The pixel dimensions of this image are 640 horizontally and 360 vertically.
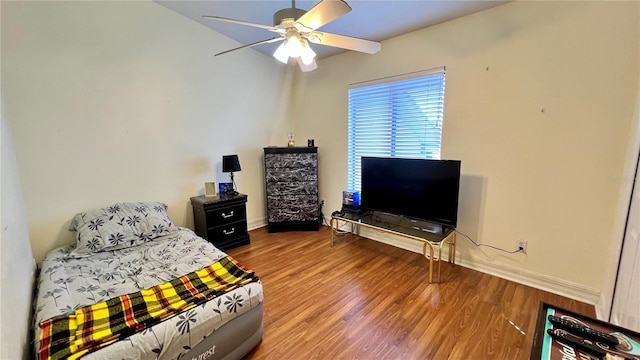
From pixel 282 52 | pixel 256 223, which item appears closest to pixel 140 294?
pixel 282 52

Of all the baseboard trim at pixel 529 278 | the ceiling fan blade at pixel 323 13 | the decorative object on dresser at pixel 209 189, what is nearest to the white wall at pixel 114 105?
the decorative object on dresser at pixel 209 189

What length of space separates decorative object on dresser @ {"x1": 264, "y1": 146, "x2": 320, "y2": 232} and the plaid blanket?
1926 mm

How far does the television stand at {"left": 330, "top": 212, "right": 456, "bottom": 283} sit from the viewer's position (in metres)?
2.45

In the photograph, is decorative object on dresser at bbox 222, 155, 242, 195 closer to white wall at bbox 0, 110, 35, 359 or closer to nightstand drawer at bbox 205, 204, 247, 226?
nightstand drawer at bbox 205, 204, 247, 226

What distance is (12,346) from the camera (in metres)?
1.03

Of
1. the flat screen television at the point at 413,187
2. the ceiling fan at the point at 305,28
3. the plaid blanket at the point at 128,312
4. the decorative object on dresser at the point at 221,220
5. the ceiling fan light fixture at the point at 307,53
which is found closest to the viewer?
the plaid blanket at the point at 128,312

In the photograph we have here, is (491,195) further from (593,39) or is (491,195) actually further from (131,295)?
(131,295)

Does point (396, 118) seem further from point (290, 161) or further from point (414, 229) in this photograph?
point (290, 161)

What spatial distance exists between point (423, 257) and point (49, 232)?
375cm

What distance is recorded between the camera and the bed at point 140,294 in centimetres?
126

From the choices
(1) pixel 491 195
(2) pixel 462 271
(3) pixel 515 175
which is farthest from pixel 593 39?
(2) pixel 462 271

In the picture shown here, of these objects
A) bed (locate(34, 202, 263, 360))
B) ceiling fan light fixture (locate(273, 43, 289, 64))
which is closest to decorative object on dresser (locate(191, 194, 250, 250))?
bed (locate(34, 202, 263, 360))

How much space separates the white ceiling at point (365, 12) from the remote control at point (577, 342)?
8.45 feet

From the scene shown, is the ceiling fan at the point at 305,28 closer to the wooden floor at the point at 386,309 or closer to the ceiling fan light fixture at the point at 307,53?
the ceiling fan light fixture at the point at 307,53
